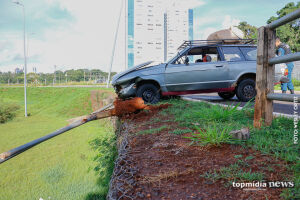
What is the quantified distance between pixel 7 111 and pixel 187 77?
20.6 meters

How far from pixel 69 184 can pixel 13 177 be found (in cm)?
243

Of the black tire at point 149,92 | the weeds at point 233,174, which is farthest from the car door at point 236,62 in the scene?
the weeds at point 233,174

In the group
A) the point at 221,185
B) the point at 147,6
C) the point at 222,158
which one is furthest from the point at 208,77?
the point at 147,6

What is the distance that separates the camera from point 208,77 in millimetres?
6773

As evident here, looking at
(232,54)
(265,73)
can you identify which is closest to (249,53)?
(232,54)

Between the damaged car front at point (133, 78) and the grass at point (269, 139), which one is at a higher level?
the damaged car front at point (133, 78)

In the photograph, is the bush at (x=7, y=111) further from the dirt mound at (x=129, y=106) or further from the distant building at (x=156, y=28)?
the distant building at (x=156, y=28)

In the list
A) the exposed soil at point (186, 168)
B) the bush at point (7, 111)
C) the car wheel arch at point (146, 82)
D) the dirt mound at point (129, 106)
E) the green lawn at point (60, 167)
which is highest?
the car wheel arch at point (146, 82)

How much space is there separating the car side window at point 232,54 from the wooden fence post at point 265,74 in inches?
167

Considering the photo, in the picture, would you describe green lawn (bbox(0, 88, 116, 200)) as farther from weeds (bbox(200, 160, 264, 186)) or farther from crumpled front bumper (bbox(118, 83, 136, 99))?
weeds (bbox(200, 160, 264, 186))

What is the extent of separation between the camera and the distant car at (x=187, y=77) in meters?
6.65

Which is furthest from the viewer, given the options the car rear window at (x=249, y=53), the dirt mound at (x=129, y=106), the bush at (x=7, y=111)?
the bush at (x=7, y=111)

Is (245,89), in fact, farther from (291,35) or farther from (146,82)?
(291,35)

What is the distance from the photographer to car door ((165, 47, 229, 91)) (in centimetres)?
670
